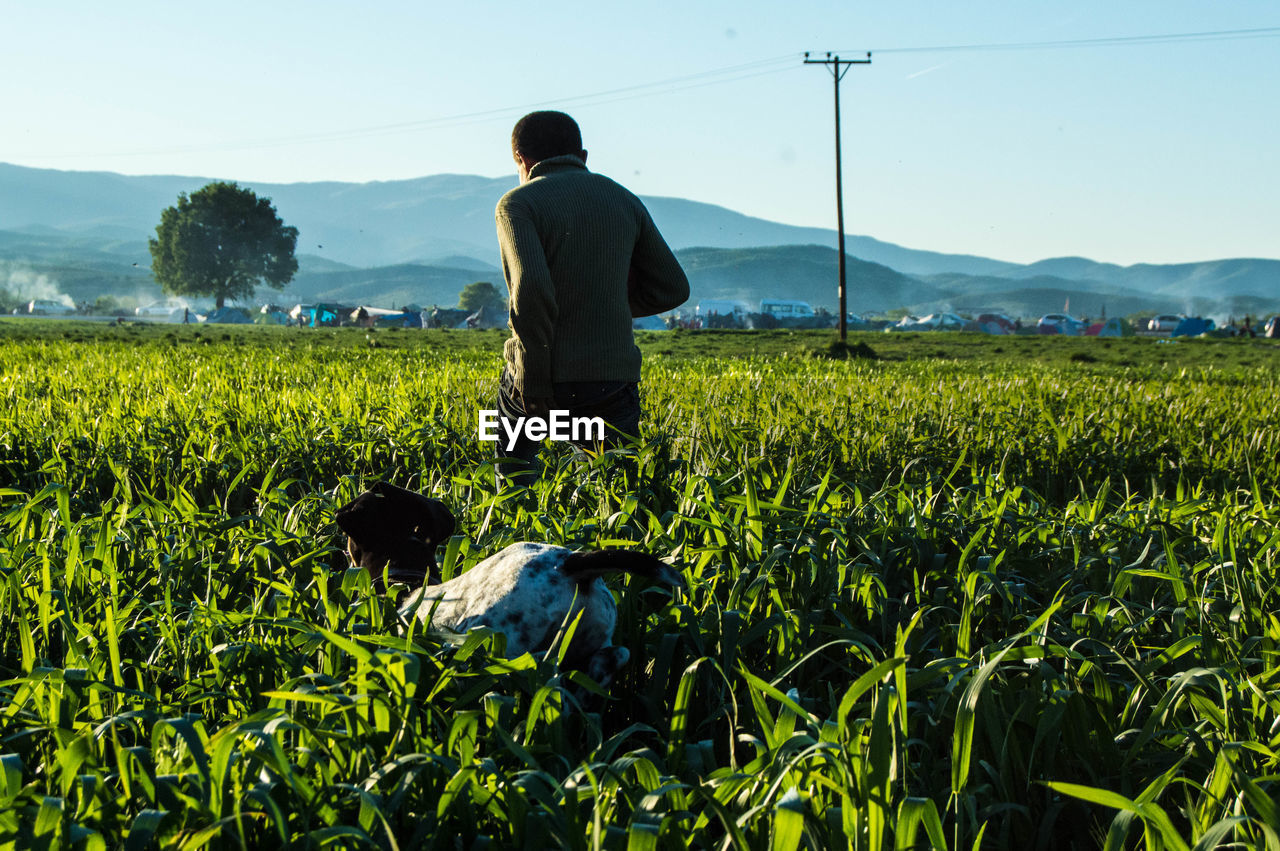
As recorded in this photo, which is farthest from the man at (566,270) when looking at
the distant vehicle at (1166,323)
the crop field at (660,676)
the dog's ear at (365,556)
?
the distant vehicle at (1166,323)

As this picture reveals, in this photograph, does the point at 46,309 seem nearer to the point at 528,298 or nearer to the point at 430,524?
the point at 528,298

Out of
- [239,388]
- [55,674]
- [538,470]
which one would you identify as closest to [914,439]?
[538,470]

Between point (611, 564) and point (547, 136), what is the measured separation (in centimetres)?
246

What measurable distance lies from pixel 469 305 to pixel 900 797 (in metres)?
143

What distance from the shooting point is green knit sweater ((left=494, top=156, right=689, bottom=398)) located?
12.3 ft

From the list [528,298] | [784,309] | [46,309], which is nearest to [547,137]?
[528,298]

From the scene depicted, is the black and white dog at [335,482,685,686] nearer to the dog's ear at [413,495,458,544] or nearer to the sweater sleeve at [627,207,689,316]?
the dog's ear at [413,495,458,544]

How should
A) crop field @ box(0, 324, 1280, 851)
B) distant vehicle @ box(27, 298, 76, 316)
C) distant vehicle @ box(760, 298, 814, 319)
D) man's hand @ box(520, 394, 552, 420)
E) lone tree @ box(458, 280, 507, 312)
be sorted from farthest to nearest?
lone tree @ box(458, 280, 507, 312) → distant vehicle @ box(760, 298, 814, 319) → distant vehicle @ box(27, 298, 76, 316) → man's hand @ box(520, 394, 552, 420) → crop field @ box(0, 324, 1280, 851)

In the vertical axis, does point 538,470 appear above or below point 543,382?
below

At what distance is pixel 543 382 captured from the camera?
3996 millimetres

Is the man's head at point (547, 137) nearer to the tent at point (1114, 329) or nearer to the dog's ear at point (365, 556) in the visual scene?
the dog's ear at point (365, 556)

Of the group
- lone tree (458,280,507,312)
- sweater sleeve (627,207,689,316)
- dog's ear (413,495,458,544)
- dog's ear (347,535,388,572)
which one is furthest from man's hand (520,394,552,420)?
lone tree (458,280,507,312)

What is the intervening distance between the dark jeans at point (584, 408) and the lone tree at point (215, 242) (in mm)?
96626

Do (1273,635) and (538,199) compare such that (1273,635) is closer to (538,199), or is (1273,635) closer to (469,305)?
(538,199)
